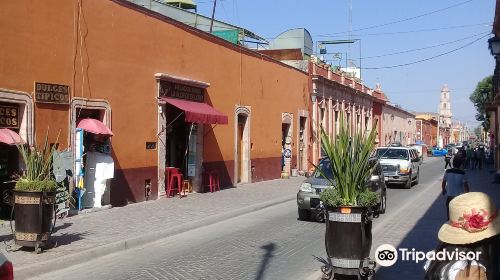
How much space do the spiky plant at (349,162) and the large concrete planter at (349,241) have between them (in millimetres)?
197

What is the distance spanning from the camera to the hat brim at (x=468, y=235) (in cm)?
364

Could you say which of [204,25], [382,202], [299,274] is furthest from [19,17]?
[204,25]

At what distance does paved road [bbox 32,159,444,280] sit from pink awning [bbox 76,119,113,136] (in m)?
3.68

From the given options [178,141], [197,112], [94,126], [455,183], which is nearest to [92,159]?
[94,126]

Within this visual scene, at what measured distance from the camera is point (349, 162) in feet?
24.3

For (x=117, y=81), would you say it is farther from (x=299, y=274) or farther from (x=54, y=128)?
(x=299, y=274)

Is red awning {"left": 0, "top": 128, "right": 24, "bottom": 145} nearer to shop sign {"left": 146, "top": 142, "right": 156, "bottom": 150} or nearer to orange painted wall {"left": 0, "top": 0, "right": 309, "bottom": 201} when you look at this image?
orange painted wall {"left": 0, "top": 0, "right": 309, "bottom": 201}

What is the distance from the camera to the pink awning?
13.6 meters

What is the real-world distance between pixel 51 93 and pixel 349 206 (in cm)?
838

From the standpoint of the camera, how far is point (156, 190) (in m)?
17.0

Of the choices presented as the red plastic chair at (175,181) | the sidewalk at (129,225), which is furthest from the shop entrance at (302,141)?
the red plastic chair at (175,181)

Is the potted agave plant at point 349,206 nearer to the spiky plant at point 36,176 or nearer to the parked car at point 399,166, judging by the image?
the spiky plant at point 36,176

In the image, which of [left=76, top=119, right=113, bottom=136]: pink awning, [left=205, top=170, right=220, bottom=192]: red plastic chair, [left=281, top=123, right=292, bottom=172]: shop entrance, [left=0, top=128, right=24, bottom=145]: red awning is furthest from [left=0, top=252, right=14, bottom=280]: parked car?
[left=281, top=123, right=292, bottom=172]: shop entrance

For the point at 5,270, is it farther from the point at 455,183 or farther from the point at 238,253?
the point at 455,183
